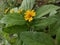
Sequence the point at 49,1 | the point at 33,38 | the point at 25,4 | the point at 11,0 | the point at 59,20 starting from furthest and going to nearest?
1. the point at 11,0
2. the point at 49,1
3. the point at 25,4
4. the point at 59,20
5. the point at 33,38

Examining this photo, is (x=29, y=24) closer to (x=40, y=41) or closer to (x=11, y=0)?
(x=40, y=41)

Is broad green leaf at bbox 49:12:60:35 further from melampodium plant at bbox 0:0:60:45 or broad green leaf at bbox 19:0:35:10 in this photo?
broad green leaf at bbox 19:0:35:10

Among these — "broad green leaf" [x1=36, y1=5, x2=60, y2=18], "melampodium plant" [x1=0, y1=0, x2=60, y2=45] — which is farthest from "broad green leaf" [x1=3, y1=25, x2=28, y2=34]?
"broad green leaf" [x1=36, y1=5, x2=60, y2=18]

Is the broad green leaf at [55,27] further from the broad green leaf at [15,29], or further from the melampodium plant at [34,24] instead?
the broad green leaf at [15,29]

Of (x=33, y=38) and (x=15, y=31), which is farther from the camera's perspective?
(x=15, y=31)

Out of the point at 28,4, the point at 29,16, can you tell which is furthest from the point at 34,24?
the point at 28,4

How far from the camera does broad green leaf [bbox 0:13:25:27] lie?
3.02ft

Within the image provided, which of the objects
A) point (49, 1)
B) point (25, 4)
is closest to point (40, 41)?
point (25, 4)

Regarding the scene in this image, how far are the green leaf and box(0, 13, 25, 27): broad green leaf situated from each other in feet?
0.33

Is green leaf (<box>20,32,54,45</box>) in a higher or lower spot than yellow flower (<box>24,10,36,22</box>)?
lower

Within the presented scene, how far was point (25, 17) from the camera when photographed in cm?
96

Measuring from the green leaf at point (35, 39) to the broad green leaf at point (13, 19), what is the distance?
0.33ft

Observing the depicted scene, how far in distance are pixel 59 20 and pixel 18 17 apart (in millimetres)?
221

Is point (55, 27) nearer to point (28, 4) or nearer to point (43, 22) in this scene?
point (43, 22)
